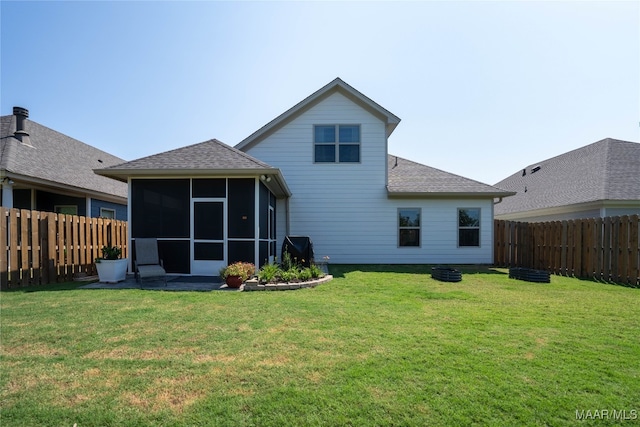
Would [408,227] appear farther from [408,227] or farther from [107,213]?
[107,213]

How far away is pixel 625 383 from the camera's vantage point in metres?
2.85

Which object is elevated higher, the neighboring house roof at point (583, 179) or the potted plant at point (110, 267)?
the neighboring house roof at point (583, 179)

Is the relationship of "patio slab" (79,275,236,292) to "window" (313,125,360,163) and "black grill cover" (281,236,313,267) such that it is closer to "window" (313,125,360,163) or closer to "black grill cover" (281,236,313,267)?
"black grill cover" (281,236,313,267)

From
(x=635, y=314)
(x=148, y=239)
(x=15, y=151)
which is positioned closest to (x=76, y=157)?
(x=15, y=151)

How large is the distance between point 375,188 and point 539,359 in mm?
9976

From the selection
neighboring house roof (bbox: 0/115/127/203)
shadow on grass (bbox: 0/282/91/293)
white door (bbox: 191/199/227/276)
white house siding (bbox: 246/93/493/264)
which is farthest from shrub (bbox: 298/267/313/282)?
neighboring house roof (bbox: 0/115/127/203)

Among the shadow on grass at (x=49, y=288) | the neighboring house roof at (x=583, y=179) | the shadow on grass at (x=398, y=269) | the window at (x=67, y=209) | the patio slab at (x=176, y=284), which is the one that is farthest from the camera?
the window at (x=67, y=209)

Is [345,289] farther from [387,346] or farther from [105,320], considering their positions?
[105,320]

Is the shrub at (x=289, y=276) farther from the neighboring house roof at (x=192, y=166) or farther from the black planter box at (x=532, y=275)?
the black planter box at (x=532, y=275)

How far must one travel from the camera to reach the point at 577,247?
1020 cm

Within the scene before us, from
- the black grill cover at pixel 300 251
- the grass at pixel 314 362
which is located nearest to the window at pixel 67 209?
the grass at pixel 314 362

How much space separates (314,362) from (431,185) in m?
11.2

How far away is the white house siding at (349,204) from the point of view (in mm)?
12914

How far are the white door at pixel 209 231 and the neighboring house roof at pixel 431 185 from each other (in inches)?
274
